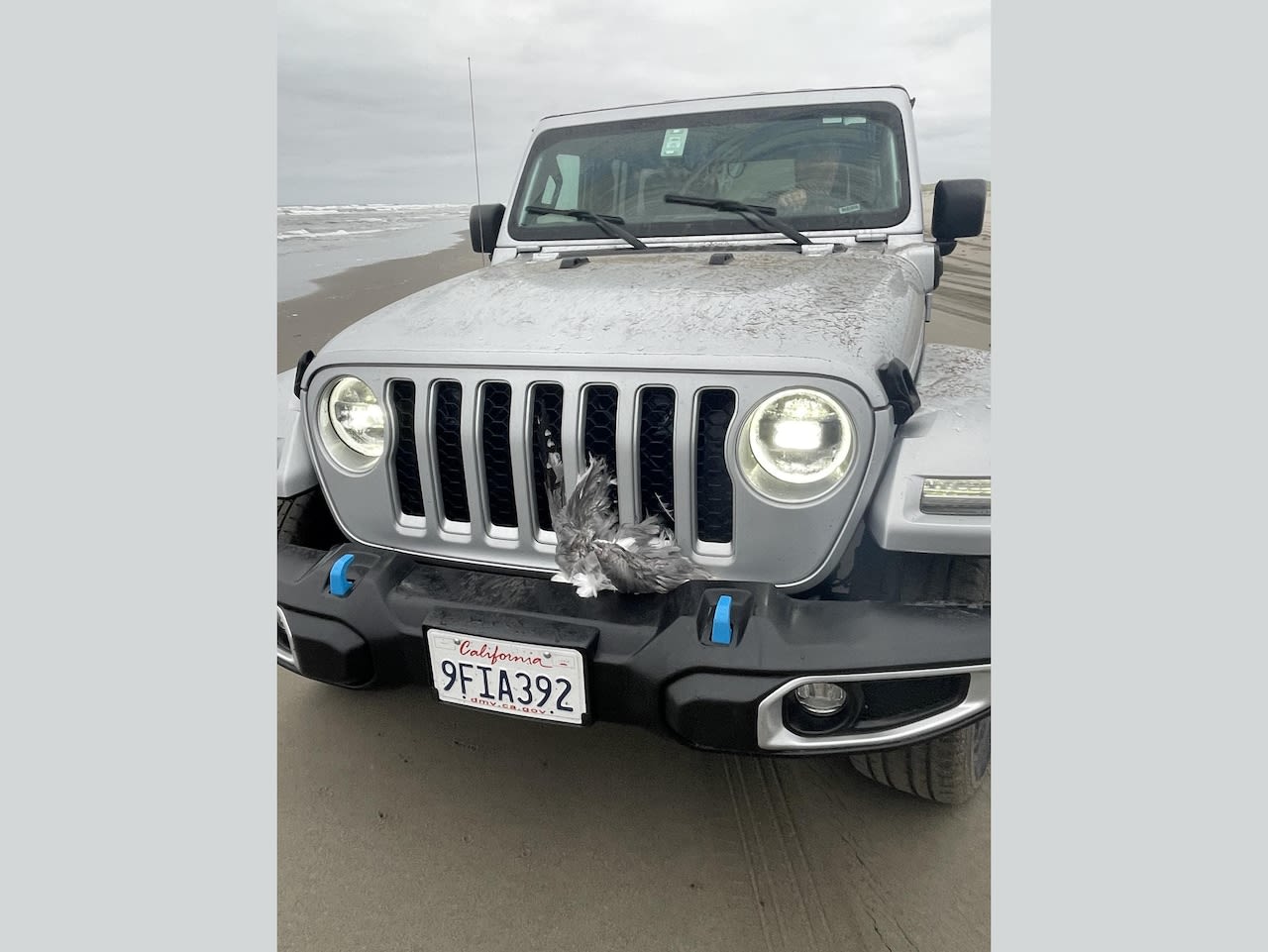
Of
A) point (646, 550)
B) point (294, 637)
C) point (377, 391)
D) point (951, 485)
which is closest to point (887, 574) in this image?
point (951, 485)

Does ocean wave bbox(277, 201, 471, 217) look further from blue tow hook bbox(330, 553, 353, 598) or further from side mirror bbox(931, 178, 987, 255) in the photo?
side mirror bbox(931, 178, 987, 255)

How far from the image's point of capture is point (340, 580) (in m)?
1.76

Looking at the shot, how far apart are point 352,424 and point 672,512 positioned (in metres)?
0.85

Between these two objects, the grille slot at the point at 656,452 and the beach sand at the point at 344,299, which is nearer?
the grille slot at the point at 656,452

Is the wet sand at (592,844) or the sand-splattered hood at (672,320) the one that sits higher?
the sand-splattered hood at (672,320)

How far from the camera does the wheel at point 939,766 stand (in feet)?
5.98

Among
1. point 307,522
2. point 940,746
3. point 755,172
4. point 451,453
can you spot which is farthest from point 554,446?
point 755,172

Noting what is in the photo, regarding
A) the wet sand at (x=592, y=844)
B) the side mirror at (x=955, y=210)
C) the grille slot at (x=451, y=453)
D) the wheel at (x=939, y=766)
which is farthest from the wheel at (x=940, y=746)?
the side mirror at (x=955, y=210)

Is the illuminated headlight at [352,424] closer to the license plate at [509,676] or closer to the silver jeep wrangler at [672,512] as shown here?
the silver jeep wrangler at [672,512]

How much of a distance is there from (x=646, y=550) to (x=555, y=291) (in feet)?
2.85

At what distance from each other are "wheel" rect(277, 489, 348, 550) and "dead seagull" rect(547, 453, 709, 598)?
0.80m

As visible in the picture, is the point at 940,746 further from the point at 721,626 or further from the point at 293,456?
the point at 293,456

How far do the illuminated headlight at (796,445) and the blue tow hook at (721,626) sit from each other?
257 mm

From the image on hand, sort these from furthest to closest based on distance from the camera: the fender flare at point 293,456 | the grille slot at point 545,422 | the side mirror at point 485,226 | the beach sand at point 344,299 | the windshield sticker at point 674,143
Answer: the side mirror at point 485,226 → the windshield sticker at point 674,143 → the beach sand at point 344,299 → the fender flare at point 293,456 → the grille slot at point 545,422
